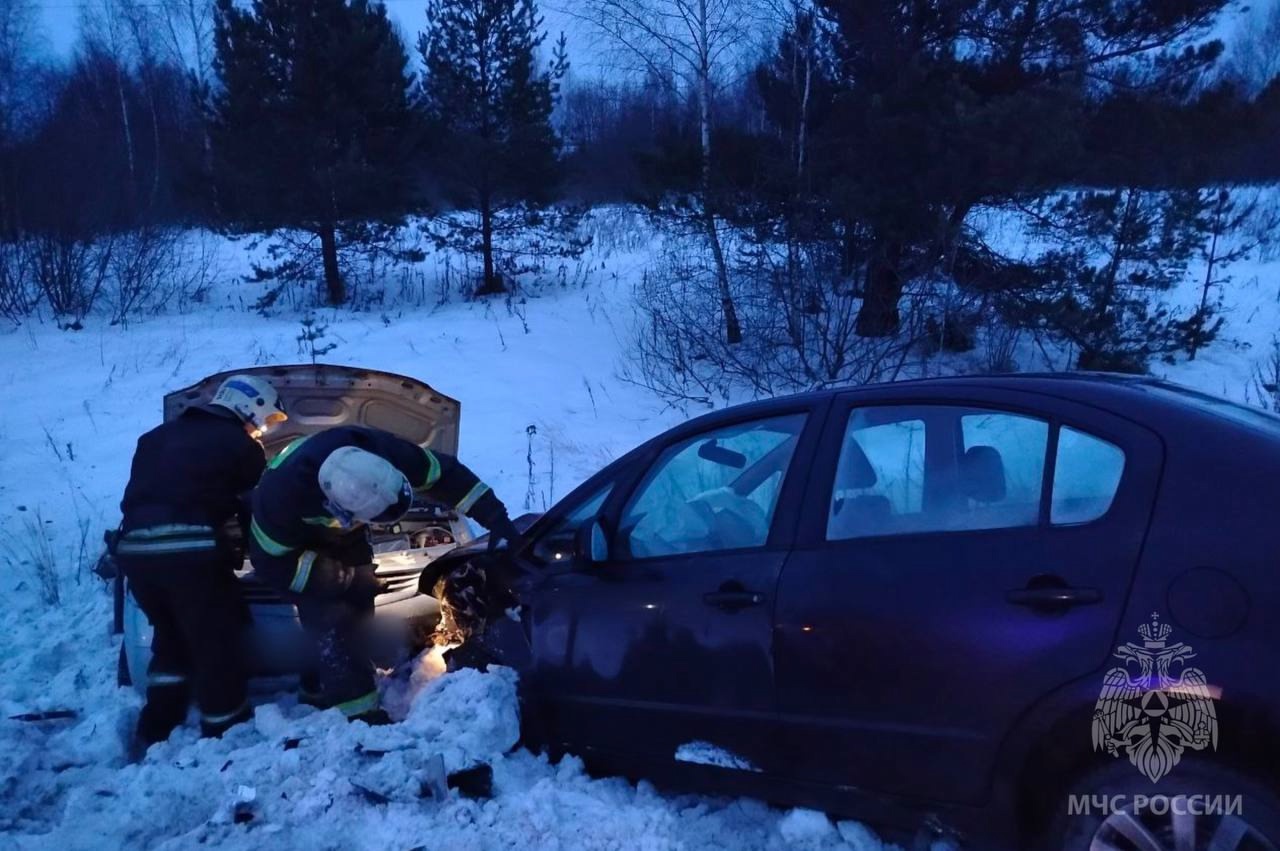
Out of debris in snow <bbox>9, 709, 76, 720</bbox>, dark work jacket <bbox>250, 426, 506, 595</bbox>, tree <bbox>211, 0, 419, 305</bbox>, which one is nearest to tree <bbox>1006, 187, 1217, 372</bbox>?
dark work jacket <bbox>250, 426, 506, 595</bbox>

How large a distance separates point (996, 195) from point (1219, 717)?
30.1ft

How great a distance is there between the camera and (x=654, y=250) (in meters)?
18.7

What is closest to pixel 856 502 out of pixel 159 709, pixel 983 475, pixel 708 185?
pixel 983 475

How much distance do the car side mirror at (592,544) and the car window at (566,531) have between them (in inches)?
7.6

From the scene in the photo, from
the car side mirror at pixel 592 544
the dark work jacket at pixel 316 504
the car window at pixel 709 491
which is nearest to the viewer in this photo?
the car window at pixel 709 491

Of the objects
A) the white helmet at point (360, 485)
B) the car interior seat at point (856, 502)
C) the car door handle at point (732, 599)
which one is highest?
the car interior seat at point (856, 502)

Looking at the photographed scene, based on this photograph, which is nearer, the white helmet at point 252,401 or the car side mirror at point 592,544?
the car side mirror at point 592,544

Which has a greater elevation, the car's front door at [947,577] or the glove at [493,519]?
the car's front door at [947,577]

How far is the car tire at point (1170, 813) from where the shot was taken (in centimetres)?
214

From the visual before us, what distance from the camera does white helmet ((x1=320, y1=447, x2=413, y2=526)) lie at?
375cm

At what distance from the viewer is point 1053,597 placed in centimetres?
237

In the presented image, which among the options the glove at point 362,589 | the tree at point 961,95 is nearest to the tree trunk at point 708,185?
the tree at point 961,95

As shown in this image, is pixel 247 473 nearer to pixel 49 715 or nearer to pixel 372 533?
pixel 372 533

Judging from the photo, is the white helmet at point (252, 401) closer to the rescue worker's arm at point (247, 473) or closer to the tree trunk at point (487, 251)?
the rescue worker's arm at point (247, 473)
